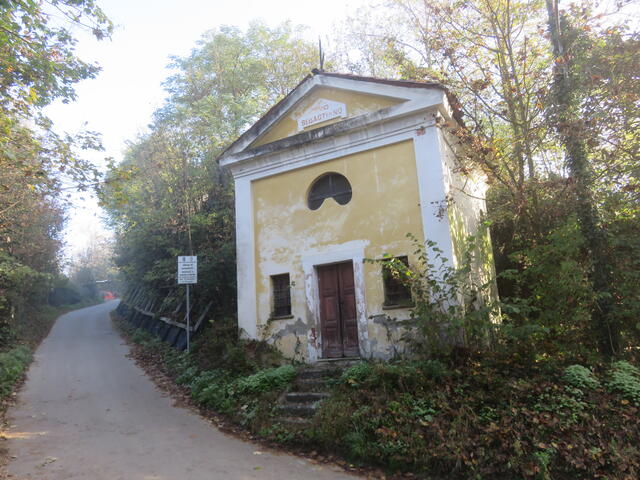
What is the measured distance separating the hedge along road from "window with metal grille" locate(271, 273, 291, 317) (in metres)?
2.85

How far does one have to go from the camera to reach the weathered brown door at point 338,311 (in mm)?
9297

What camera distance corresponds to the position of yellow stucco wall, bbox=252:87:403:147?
9710mm

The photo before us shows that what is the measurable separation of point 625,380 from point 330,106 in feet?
25.2

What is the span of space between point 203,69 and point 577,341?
21195mm

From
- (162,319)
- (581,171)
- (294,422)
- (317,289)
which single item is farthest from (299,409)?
(162,319)

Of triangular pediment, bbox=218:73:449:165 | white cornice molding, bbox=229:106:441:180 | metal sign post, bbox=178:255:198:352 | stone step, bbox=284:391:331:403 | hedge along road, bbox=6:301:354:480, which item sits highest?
triangular pediment, bbox=218:73:449:165

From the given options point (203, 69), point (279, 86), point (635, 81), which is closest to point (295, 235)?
point (635, 81)

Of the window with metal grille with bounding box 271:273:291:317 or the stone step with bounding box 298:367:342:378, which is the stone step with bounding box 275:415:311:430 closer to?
the stone step with bounding box 298:367:342:378

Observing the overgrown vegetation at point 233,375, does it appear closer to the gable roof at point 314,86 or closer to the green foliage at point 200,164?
the green foliage at point 200,164

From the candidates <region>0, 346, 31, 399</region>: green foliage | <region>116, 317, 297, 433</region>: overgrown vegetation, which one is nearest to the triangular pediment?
<region>116, 317, 297, 433</region>: overgrown vegetation

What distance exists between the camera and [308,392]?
8.02 meters

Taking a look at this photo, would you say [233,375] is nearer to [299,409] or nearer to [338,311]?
[299,409]

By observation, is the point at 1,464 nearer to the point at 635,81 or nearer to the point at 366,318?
the point at 366,318

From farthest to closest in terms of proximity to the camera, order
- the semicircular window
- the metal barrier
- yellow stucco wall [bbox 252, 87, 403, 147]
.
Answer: the metal barrier → the semicircular window → yellow stucco wall [bbox 252, 87, 403, 147]
